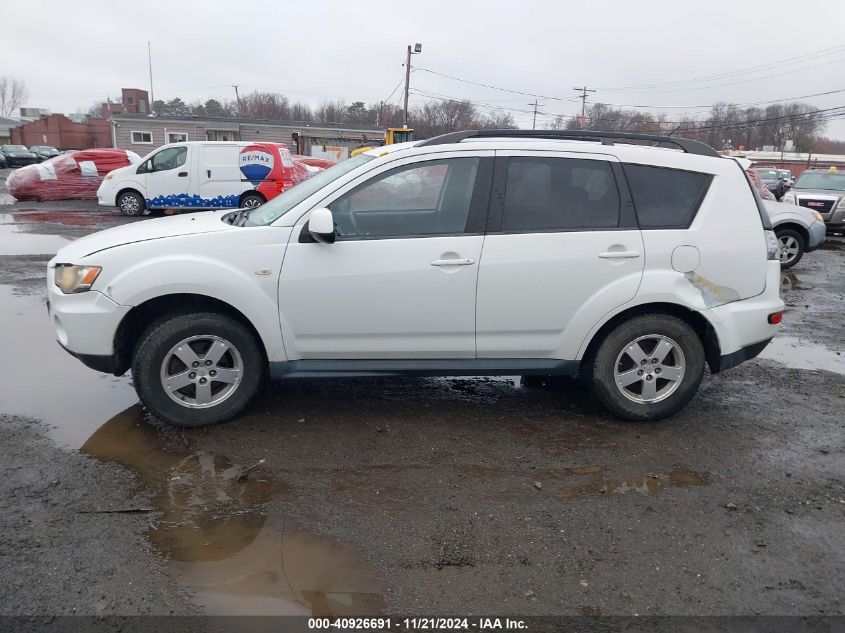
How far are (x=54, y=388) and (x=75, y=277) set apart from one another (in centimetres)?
139

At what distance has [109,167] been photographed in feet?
67.8

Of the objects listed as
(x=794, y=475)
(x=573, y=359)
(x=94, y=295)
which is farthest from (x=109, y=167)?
(x=794, y=475)

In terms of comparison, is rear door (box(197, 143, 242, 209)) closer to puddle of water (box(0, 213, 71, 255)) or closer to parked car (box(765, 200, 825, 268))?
puddle of water (box(0, 213, 71, 255))

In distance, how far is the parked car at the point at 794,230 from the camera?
1212 cm

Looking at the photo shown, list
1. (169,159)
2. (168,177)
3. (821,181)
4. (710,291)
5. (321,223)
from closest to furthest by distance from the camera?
(321,223)
(710,291)
(169,159)
(168,177)
(821,181)

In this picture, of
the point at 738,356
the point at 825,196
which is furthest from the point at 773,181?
the point at 738,356

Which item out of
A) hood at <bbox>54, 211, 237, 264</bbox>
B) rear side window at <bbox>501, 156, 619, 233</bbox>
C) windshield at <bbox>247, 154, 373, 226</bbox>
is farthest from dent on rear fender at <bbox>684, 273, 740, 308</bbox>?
hood at <bbox>54, 211, 237, 264</bbox>

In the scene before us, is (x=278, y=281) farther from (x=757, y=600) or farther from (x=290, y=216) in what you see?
(x=757, y=600)

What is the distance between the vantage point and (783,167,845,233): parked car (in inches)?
654

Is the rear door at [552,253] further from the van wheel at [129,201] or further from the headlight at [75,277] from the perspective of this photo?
the van wheel at [129,201]

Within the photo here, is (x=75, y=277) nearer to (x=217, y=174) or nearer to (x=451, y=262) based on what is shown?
(x=451, y=262)

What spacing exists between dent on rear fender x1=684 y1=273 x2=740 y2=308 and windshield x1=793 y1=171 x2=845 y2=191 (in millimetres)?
15828

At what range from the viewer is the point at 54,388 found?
201 inches

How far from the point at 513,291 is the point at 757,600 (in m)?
2.21
